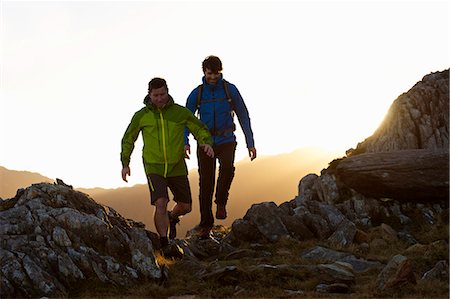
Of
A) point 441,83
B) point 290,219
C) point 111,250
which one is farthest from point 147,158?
point 441,83

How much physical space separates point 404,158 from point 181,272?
10.4 meters

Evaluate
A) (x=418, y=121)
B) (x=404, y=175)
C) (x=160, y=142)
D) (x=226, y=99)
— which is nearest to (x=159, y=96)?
(x=160, y=142)

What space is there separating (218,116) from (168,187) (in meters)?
2.65

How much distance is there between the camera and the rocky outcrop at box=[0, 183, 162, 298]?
9648 mm

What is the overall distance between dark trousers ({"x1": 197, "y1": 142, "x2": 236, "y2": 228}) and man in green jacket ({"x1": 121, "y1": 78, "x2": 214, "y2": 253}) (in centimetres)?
205

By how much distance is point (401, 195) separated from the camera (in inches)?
725

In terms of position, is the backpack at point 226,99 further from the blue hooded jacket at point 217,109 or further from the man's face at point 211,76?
the man's face at point 211,76

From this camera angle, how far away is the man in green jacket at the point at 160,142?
11828 millimetres

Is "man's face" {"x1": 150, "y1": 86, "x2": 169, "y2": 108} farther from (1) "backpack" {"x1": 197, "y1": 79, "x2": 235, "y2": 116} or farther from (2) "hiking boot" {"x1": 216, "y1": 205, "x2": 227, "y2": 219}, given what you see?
(2) "hiking boot" {"x1": 216, "y1": 205, "x2": 227, "y2": 219}

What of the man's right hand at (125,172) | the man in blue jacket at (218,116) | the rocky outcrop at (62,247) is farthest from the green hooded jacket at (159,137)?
the man in blue jacket at (218,116)

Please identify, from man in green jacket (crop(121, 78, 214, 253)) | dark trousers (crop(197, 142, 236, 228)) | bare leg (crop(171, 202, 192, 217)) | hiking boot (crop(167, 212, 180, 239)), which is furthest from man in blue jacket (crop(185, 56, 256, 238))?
man in green jacket (crop(121, 78, 214, 253))

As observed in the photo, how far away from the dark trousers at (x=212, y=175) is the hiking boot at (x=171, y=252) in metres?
2.43

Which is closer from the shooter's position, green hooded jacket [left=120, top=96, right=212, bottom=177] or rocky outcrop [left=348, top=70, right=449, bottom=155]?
green hooded jacket [left=120, top=96, right=212, bottom=177]

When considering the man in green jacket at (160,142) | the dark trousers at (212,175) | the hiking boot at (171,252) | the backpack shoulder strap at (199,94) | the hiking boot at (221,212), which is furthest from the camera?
the hiking boot at (221,212)
